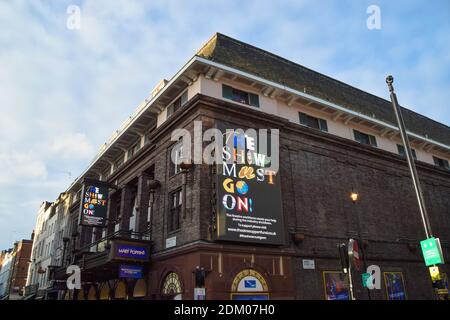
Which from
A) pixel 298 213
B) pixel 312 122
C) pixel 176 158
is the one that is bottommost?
pixel 298 213

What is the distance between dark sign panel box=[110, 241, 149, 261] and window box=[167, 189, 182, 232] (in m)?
1.97

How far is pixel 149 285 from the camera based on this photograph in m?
19.0

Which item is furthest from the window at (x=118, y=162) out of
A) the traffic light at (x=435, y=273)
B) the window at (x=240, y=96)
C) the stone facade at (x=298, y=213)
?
the traffic light at (x=435, y=273)

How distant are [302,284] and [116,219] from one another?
15924 mm

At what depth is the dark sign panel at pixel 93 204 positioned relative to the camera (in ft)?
76.7

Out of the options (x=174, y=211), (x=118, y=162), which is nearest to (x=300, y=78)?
(x=174, y=211)

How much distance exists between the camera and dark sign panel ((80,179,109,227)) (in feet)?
76.7

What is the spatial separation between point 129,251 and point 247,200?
6.85 meters

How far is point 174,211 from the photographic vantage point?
62.4 feet

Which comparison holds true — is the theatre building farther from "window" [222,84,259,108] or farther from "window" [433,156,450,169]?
"window" [433,156,450,169]

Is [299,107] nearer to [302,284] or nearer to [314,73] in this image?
[314,73]

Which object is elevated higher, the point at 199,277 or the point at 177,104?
the point at 177,104

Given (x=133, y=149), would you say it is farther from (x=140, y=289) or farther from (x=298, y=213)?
(x=298, y=213)
